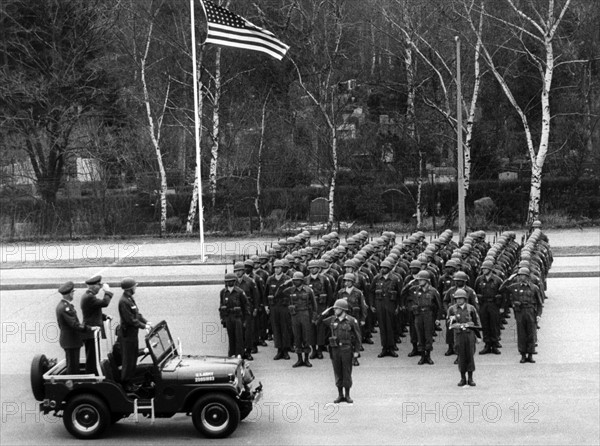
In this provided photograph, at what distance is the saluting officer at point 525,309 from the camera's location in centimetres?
1634

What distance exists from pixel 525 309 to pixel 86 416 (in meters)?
7.53

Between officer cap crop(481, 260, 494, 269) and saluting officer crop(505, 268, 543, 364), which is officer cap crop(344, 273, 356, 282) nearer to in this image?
officer cap crop(481, 260, 494, 269)

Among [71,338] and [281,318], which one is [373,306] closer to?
[281,318]

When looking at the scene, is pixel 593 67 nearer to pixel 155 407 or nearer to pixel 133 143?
pixel 133 143

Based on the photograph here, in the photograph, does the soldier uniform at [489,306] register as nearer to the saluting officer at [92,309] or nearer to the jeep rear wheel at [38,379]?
the saluting officer at [92,309]

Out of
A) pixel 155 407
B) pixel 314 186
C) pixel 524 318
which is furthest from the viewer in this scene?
pixel 314 186

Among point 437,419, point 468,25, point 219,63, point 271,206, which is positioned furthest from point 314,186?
point 437,419

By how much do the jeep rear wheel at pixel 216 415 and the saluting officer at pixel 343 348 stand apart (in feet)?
6.63

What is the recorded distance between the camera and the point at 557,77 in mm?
42469

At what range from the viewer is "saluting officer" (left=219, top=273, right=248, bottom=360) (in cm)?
1681

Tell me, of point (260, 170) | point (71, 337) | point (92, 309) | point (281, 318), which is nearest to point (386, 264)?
point (281, 318)

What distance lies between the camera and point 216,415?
12492 millimetres

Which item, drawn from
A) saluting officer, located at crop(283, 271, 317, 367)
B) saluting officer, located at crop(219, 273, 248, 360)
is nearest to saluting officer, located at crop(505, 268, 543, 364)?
saluting officer, located at crop(283, 271, 317, 367)

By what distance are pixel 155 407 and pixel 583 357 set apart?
294 inches
